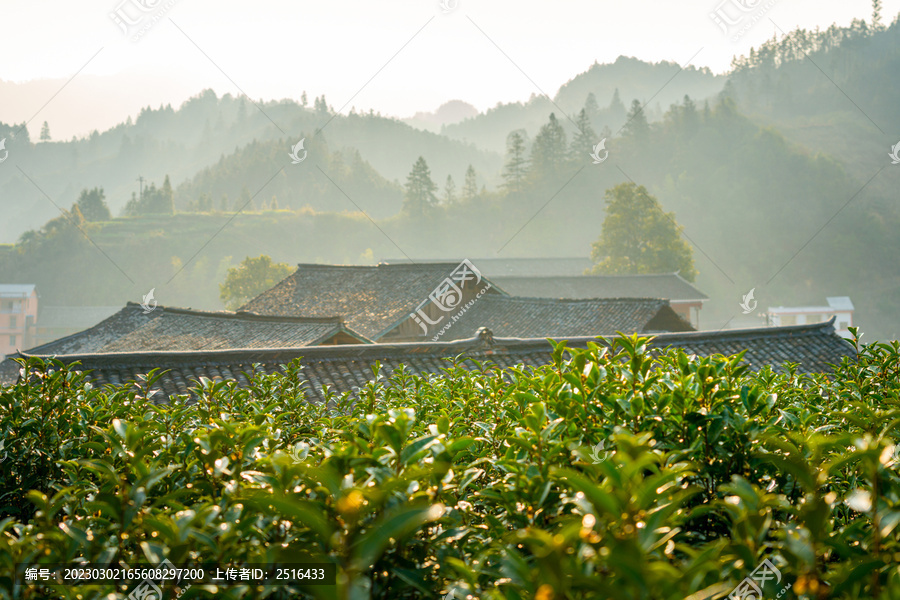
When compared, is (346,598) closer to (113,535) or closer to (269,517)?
(269,517)

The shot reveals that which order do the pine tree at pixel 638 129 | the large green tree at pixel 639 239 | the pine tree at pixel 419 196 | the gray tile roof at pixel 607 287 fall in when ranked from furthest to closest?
the pine tree at pixel 638 129
the pine tree at pixel 419 196
the large green tree at pixel 639 239
the gray tile roof at pixel 607 287

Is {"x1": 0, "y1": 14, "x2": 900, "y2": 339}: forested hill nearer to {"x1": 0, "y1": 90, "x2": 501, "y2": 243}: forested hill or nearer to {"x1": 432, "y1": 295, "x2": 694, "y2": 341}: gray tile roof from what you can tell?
{"x1": 0, "y1": 90, "x2": 501, "y2": 243}: forested hill

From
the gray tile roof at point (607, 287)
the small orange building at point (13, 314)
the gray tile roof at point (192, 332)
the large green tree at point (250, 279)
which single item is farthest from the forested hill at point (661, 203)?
the gray tile roof at point (192, 332)

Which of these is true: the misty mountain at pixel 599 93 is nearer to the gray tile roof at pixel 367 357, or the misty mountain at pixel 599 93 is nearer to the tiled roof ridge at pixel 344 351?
the gray tile roof at pixel 367 357

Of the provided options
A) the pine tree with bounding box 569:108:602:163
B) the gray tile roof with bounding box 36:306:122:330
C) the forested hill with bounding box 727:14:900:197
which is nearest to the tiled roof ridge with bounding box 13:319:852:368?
the gray tile roof with bounding box 36:306:122:330

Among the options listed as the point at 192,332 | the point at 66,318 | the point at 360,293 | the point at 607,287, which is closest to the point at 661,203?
the point at 607,287

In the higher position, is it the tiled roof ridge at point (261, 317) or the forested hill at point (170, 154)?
Answer: the forested hill at point (170, 154)

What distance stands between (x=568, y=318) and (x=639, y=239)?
25.7m

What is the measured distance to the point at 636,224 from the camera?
41.2 metres

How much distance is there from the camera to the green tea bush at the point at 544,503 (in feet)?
3.60

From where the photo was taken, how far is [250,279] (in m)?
40.6

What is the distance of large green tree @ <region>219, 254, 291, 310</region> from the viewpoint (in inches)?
1592

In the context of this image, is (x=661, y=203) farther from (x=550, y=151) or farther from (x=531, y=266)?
(x=531, y=266)

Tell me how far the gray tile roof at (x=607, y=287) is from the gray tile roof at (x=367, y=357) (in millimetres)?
21510
